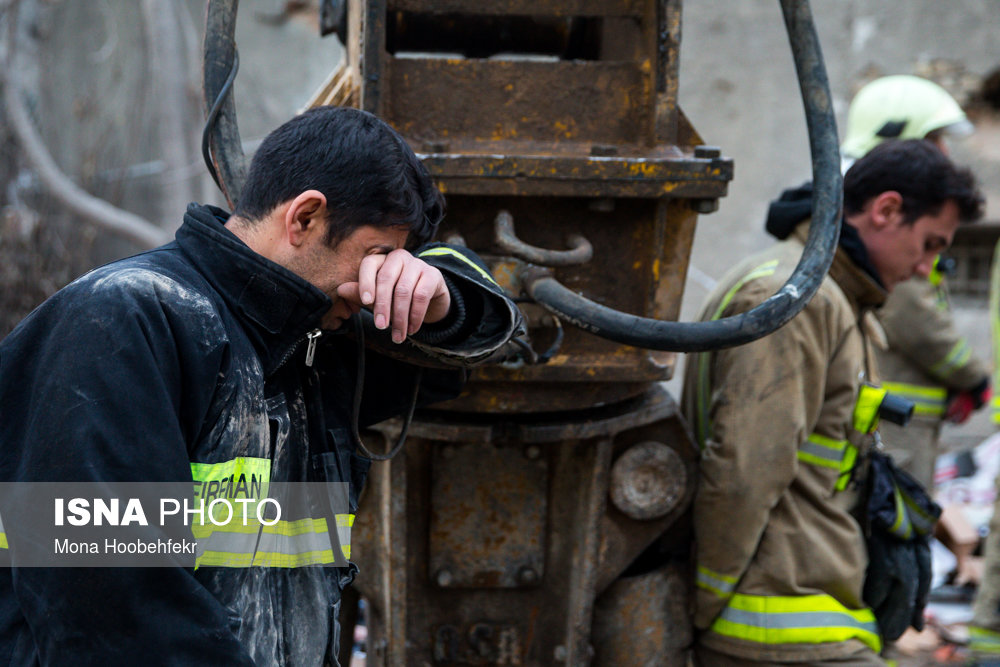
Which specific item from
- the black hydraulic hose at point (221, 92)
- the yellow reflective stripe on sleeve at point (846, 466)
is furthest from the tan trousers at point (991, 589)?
the black hydraulic hose at point (221, 92)

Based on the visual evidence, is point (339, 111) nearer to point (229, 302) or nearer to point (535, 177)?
point (229, 302)

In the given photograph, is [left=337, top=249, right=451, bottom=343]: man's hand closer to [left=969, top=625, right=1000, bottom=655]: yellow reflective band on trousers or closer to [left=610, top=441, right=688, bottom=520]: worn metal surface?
[left=610, top=441, right=688, bottom=520]: worn metal surface

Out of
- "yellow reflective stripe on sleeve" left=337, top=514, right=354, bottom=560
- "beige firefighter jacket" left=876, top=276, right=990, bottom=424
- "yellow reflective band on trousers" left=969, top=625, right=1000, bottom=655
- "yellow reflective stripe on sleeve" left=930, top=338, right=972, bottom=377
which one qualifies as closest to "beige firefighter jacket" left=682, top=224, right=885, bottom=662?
"yellow reflective stripe on sleeve" left=337, top=514, right=354, bottom=560

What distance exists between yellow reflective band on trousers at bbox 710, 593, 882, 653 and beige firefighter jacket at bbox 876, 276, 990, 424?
1.85m

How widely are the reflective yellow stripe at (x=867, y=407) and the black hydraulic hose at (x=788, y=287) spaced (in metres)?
0.63

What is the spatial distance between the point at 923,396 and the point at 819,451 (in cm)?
210

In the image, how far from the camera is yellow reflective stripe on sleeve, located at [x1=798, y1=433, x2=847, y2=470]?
2336mm

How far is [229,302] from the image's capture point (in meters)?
1.32

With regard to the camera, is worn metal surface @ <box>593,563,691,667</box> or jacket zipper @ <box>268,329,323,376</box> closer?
jacket zipper @ <box>268,329,323,376</box>

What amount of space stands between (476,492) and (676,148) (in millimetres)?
884

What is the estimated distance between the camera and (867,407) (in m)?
2.36

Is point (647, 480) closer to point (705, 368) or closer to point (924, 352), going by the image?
point (705, 368)

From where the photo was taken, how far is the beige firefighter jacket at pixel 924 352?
3947 mm

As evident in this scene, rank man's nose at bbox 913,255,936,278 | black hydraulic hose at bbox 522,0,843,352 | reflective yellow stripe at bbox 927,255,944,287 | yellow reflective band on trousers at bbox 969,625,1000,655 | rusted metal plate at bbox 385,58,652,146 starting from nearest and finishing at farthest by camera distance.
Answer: black hydraulic hose at bbox 522,0,843,352, rusted metal plate at bbox 385,58,652,146, man's nose at bbox 913,255,936,278, yellow reflective band on trousers at bbox 969,625,1000,655, reflective yellow stripe at bbox 927,255,944,287
